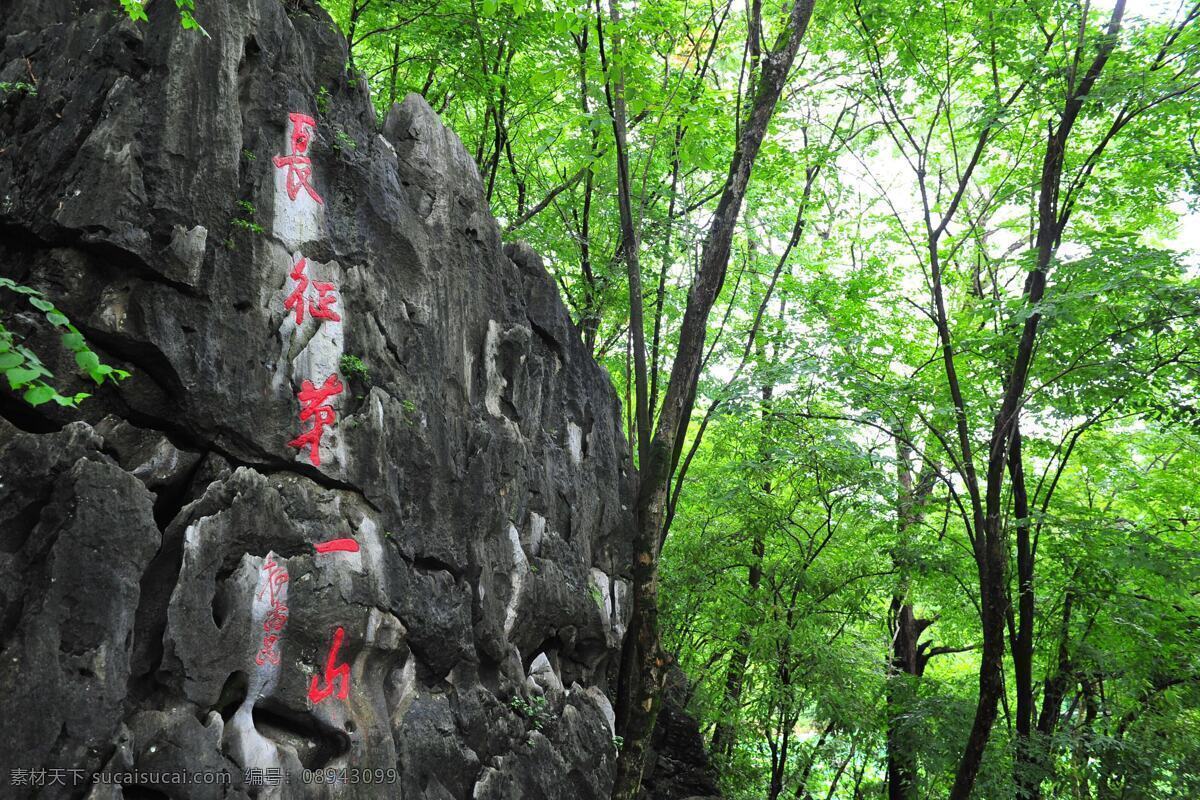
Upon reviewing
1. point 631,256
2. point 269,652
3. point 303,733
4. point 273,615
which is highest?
point 631,256

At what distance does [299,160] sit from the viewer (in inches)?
214

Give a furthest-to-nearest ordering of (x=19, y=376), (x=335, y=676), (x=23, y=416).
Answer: (x=335, y=676), (x=23, y=416), (x=19, y=376)

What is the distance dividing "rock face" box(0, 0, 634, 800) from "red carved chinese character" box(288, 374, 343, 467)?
0.07ft

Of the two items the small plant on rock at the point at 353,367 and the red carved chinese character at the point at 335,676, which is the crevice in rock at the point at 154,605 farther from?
the small plant on rock at the point at 353,367

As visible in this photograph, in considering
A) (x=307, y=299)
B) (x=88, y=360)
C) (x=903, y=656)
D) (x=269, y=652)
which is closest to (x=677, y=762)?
(x=903, y=656)

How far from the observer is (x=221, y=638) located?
440 centimetres

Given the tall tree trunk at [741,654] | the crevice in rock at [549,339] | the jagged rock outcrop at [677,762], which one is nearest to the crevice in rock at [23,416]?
the crevice in rock at [549,339]

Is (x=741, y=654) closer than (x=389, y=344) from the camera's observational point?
No

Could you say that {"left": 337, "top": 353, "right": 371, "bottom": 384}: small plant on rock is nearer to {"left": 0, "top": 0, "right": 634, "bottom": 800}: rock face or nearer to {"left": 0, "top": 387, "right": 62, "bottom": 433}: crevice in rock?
{"left": 0, "top": 0, "right": 634, "bottom": 800}: rock face

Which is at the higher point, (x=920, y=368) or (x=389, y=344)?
(x=920, y=368)

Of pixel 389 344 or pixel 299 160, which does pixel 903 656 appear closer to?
pixel 389 344

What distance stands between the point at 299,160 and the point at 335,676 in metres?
3.40

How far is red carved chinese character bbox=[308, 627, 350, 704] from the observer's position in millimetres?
4883

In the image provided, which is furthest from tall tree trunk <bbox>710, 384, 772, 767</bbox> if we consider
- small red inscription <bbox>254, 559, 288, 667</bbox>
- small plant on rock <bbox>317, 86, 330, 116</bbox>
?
small red inscription <bbox>254, 559, 288, 667</bbox>
